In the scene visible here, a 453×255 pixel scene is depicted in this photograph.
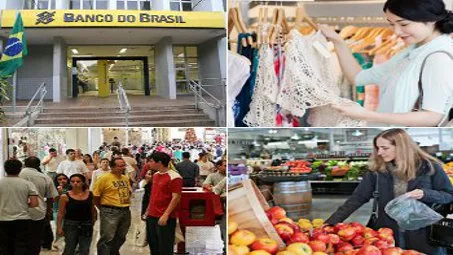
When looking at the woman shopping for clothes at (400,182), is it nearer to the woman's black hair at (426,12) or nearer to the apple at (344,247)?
the apple at (344,247)

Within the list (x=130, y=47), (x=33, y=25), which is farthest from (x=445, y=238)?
(x=33, y=25)

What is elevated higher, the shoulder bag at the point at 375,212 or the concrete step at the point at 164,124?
the concrete step at the point at 164,124

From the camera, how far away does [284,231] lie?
1983 millimetres

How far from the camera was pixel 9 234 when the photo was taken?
237cm

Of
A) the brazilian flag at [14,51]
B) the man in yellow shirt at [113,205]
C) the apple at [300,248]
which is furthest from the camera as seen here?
the man in yellow shirt at [113,205]

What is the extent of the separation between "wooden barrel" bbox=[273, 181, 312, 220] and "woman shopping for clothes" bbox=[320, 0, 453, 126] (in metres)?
0.56

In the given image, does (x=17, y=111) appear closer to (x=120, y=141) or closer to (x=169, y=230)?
(x=120, y=141)

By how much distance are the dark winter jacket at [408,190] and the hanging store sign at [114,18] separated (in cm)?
117

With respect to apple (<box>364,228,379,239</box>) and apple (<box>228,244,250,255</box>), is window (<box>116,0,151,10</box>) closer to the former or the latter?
apple (<box>228,244,250,255</box>)

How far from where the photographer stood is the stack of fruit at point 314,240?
1913 millimetres

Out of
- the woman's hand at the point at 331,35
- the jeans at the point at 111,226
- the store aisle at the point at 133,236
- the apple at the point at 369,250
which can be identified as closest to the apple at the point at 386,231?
the apple at the point at 369,250

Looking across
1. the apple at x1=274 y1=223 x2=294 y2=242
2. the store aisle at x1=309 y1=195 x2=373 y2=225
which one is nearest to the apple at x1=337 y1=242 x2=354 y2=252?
the apple at x1=274 y1=223 x2=294 y2=242

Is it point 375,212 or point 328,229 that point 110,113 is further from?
point 375,212

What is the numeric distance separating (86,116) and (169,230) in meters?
0.78
